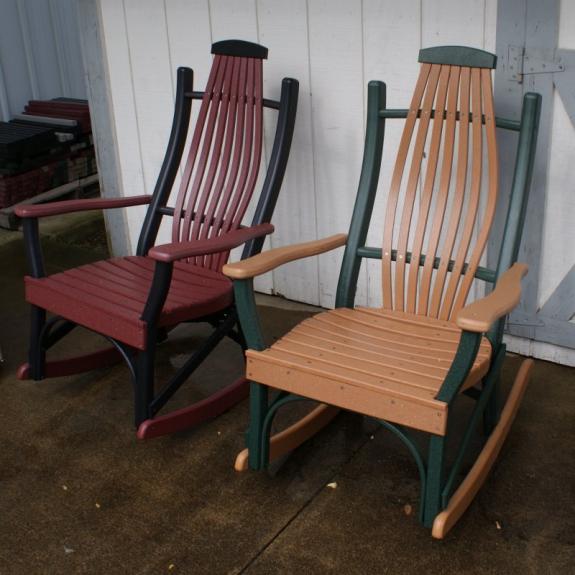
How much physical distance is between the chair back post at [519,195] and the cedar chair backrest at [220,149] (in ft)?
2.81

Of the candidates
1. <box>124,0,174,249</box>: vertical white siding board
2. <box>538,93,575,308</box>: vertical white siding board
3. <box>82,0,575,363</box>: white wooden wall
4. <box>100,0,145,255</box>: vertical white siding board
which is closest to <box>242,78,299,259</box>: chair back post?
<box>82,0,575,363</box>: white wooden wall

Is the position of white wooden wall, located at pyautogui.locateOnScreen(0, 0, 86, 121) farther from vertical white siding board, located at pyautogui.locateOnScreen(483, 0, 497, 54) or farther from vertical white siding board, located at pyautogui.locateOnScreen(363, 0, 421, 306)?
vertical white siding board, located at pyautogui.locateOnScreen(483, 0, 497, 54)

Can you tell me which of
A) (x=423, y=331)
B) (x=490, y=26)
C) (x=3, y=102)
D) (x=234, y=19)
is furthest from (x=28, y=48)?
(x=423, y=331)

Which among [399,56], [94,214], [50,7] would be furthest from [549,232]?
[50,7]

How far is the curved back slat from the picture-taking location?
2912 mm

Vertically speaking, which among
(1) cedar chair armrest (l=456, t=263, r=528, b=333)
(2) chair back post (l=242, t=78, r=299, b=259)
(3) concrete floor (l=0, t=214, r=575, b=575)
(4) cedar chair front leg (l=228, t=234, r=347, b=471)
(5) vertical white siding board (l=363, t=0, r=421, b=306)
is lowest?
(3) concrete floor (l=0, t=214, r=575, b=575)

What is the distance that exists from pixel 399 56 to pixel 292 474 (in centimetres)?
153

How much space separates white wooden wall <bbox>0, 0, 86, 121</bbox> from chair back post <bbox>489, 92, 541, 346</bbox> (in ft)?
12.1

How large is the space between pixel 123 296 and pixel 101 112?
5.11 feet

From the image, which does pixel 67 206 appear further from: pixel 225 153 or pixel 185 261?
pixel 225 153

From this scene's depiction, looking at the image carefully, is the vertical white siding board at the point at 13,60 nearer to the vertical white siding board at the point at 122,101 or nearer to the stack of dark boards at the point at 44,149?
the stack of dark boards at the point at 44,149

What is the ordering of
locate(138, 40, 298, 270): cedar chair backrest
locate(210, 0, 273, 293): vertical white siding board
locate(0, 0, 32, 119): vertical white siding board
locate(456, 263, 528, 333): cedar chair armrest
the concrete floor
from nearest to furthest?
locate(456, 263, 528, 333): cedar chair armrest
the concrete floor
locate(138, 40, 298, 270): cedar chair backrest
locate(210, 0, 273, 293): vertical white siding board
locate(0, 0, 32, 119): vertical white siding board

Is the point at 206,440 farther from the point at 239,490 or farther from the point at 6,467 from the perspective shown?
the point at 6,467

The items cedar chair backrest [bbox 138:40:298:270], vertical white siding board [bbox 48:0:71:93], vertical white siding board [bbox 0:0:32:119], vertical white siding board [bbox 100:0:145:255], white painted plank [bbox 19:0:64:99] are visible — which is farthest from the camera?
vertical white siding board [bbox 48:0:71:93]
